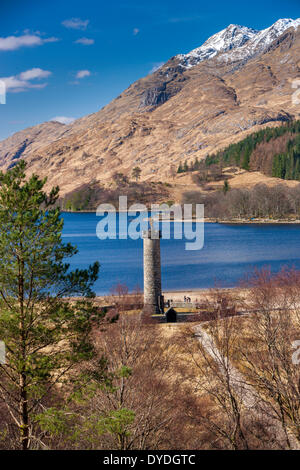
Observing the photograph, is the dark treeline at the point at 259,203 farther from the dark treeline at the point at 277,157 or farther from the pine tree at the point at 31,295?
the pine tree at the point at 31,295

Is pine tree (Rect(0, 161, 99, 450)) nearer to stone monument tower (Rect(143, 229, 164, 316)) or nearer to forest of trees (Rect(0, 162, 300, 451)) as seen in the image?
forest of trees (Rect(0, 162, 300, 451))

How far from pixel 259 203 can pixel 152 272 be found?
11586cm

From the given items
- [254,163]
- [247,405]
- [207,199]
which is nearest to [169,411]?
[247,405]

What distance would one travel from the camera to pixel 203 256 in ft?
281

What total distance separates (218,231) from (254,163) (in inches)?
3033

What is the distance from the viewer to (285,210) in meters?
146

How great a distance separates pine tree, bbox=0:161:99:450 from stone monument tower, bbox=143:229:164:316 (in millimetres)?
22334

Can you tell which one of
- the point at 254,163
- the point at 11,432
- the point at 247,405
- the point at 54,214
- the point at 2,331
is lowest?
the point at 247,405

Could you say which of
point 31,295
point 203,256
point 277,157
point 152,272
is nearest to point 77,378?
point 31,295

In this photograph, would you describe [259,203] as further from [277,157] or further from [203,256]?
[203,256]

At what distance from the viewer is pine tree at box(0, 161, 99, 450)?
1393 centimetres

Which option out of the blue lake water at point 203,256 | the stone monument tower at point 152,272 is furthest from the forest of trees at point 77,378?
the blue lake water at point 203,256
